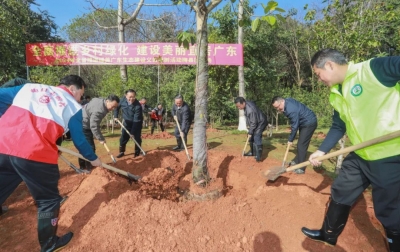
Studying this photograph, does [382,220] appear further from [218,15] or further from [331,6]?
[218,15]

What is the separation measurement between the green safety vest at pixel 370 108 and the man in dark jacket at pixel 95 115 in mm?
4140

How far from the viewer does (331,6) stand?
199 inches

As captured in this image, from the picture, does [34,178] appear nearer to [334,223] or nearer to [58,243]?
[58,243]

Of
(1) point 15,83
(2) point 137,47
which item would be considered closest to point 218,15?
(2) point 137,47

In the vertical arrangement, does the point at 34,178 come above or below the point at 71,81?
below

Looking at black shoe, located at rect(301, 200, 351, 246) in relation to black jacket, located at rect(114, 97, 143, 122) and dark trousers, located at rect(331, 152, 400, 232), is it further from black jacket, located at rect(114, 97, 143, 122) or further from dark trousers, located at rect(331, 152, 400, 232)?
black jacket, located at rect(114, 97, 143, 122)

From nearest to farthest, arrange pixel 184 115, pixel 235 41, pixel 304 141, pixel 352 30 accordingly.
→ pixel 352 30 < pixel 304 141 < pixel 184 115 < pixel 235 41

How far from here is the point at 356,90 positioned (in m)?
2.09

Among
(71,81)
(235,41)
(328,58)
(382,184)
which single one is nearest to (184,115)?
(71,81)

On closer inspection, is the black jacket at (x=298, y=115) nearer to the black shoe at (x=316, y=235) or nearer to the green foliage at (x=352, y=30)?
the green foliage at (x=352, y=30)

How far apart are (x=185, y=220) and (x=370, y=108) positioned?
2.11m

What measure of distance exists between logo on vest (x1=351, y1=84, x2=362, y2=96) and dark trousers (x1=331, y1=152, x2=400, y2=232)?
601 millimetres

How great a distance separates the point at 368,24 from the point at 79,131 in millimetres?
5801

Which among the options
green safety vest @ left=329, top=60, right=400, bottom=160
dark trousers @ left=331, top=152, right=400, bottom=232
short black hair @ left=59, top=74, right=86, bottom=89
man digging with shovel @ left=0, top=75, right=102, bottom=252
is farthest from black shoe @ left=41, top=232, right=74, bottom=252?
green safety vest @ left=329, top=60, right=400, bottom=160
